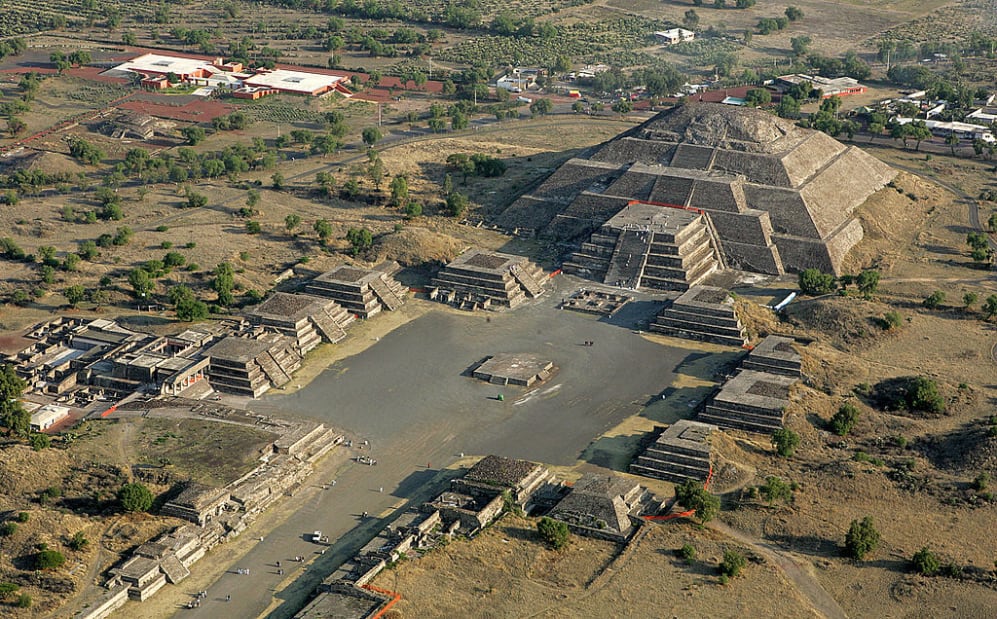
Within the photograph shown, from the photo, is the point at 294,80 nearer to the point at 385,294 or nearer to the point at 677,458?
the point at 385,294

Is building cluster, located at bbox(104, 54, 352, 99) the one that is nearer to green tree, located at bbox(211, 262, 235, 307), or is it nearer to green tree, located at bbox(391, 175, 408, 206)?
green tree, located at bbox(391, 175, 408, 206)

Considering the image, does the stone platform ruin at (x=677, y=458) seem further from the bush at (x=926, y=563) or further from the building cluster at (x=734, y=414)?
the bush at (x=926, y=563)

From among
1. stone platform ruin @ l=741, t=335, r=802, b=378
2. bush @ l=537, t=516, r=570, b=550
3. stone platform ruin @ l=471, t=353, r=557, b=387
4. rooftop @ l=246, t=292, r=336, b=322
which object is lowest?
stone platform ruin @ l=471, t=353, r=557, b=387

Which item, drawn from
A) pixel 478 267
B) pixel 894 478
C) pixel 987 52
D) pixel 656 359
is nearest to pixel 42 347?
pixel 478 267

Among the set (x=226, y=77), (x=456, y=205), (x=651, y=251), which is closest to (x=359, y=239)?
(x=456, y=205)

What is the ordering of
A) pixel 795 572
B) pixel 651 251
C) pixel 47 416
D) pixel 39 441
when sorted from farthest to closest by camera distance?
1. pixel 651 251
2. pixel 47 416
3. pixel 39 441
4. pixel 795 572

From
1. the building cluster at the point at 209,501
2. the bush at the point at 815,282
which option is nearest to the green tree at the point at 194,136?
the building cluster at the point at 209,501

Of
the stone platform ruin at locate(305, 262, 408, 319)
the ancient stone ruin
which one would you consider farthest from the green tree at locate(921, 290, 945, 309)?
the stone platform ruin at locate(305, 262, 408, 319)
